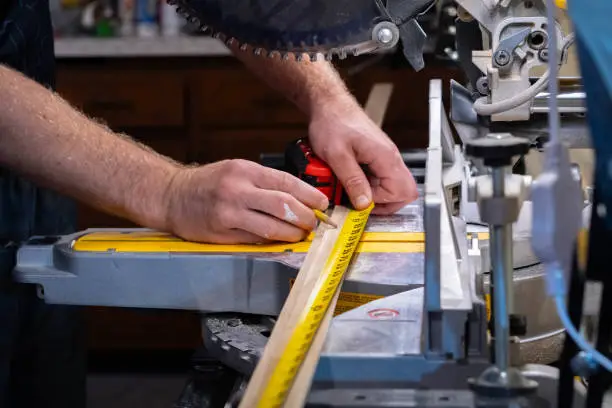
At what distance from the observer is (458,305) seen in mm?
815

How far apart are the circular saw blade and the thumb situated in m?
0.34

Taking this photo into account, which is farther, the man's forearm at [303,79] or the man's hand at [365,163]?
the man's forearm at [303,79]

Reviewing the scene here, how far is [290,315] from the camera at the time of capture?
967mm

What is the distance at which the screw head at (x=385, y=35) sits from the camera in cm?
104

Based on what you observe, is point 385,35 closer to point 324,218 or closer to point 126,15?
point 324,218

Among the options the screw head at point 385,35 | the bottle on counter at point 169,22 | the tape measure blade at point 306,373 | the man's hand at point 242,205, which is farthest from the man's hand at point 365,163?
the bottle on counter at point 169,22

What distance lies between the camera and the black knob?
0.74m

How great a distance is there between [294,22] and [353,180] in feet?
1.28

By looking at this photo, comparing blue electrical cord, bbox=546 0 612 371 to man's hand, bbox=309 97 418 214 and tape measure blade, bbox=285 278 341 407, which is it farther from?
man's hand, bbox=309 97 418 214

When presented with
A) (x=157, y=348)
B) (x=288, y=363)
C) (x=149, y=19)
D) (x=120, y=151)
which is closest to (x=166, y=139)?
(x=149, y=19)

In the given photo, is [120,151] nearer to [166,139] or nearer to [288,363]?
[288,363]

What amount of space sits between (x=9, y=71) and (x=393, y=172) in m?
0.58

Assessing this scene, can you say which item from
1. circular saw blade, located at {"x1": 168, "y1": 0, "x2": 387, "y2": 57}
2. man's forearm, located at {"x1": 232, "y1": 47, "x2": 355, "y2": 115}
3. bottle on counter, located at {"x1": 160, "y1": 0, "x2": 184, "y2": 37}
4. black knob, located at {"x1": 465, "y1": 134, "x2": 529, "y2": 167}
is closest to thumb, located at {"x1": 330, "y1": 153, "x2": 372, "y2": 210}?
man's forearm, located at {"x1": 232, "y1": 47, "x2": 355, "y2": 115}

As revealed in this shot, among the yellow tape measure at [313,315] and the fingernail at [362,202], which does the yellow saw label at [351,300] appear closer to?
the yellow tape measure at [313,315]
